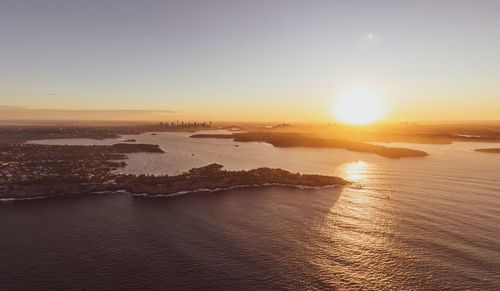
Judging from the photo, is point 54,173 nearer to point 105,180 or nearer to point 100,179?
point 100,179

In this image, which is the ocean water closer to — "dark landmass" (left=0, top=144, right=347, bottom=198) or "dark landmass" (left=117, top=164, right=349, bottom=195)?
"dark landmass" (left=117, top=164, right=349, bottom=195)

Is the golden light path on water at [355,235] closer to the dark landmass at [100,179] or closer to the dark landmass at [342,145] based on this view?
the dark landmass at [100,179]

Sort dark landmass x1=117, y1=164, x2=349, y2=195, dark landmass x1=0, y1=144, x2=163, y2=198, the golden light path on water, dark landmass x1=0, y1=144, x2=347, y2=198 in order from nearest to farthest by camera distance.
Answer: the golden light path on water → dark landmass x1=0, y1=144, x2=163, y2=198 → dark landmass x1=0, y1=144, x2=347, y2=198 → dark landmass x1=117, y1=164, x2=349, y2=195

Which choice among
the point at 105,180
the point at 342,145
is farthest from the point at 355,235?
the point at 342,145

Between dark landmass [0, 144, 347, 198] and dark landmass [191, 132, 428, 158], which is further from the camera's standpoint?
Answer: dark landmass [191, 132, 428, 158]

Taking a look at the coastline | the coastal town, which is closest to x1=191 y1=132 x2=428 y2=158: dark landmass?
the coastline

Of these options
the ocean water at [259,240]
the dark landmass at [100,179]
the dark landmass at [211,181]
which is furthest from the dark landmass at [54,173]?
the dark landmass at [211,181]

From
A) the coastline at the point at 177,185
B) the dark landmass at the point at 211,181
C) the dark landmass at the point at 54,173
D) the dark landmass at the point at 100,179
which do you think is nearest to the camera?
the coastline at the point at 177,185

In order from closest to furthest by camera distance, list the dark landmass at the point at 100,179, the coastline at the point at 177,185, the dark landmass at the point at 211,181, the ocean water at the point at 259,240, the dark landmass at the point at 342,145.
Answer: the ocean water at the point at 259,240, the coastline at the point at 177,185, the dark landmass at the point at 100,179, the dark landmass at the point at 211,181, the dark landmass at the point at 342,145

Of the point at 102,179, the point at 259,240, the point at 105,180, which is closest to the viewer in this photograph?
the point at 259,240
